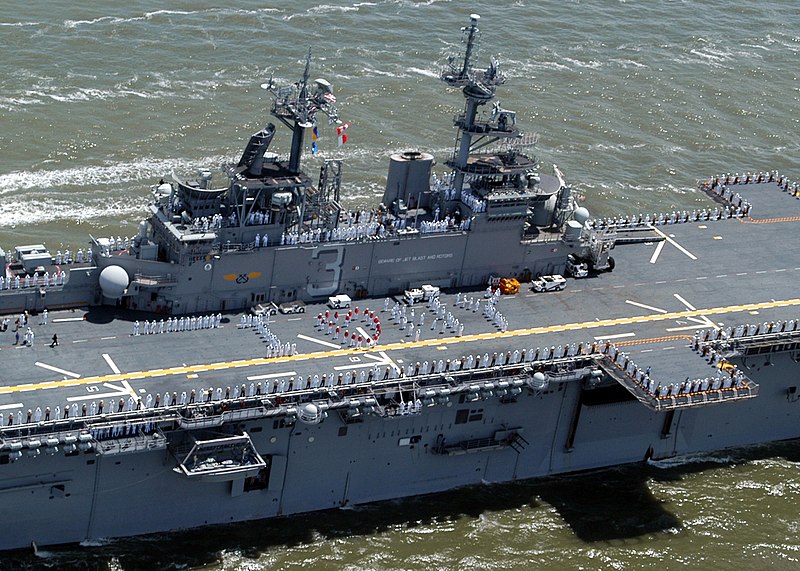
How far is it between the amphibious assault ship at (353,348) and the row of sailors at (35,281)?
126 millimetres

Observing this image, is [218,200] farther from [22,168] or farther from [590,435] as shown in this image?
[22,168]

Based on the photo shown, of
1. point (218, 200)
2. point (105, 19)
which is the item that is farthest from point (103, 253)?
point (105, 19)

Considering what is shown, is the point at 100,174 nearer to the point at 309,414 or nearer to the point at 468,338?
the point at 468,338

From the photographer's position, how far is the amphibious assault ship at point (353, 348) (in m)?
56.4

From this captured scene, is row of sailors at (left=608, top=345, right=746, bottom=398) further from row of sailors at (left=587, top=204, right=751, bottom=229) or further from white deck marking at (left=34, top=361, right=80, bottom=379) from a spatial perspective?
white deck marking at (left=34, top=361, right=80, bottom=379)

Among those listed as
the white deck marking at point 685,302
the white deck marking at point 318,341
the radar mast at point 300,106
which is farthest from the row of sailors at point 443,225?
the white deck marking at point 685,302

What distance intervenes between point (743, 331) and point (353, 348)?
63.3 feet

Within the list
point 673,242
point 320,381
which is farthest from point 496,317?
point 673,242

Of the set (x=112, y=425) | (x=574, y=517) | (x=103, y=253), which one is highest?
(x=103, y=253)

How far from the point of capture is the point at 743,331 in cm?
6662

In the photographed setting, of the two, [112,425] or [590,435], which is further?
[590,435]

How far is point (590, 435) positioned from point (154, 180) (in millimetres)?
36810

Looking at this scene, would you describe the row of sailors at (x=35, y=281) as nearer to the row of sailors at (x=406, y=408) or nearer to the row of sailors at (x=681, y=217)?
the row of sailors at (x=406, y=408)

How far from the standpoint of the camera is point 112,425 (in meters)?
54.3
